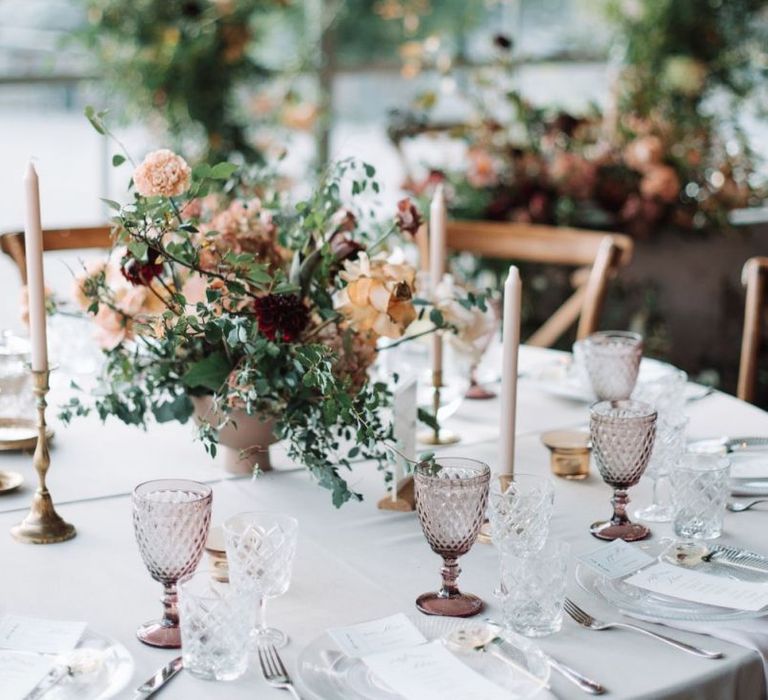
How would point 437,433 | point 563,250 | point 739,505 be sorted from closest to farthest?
1. point 739,505
2. point 437,433
3. point 563,250

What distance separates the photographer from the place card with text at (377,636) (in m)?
1.20

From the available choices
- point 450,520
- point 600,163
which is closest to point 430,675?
point 450,520

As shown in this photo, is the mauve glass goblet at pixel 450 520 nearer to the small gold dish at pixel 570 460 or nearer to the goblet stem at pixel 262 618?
the goblet stem at pixel 262 618

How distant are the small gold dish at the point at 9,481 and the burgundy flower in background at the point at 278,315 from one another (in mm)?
425

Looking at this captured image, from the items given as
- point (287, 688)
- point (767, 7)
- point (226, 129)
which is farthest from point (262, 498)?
point (767, 7)

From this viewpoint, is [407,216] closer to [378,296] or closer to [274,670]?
[378,296]

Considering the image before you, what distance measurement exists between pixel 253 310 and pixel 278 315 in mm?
38

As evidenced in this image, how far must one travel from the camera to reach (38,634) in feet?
4.02

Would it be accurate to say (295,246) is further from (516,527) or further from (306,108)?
(306,108)

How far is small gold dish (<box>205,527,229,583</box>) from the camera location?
137 cm

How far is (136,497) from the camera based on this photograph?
1.25 m

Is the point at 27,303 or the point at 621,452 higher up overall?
the point at 27,303

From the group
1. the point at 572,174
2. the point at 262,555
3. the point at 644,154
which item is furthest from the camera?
the point at 644,154

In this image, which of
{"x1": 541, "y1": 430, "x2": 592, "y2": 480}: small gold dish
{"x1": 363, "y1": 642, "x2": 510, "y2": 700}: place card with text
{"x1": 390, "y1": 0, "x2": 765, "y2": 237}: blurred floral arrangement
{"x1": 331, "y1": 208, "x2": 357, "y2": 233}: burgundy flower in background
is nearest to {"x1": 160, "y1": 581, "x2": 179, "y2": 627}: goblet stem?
{"x1": 363, "y1": 642, "x2": 510, "y2": 700}: place card with text
